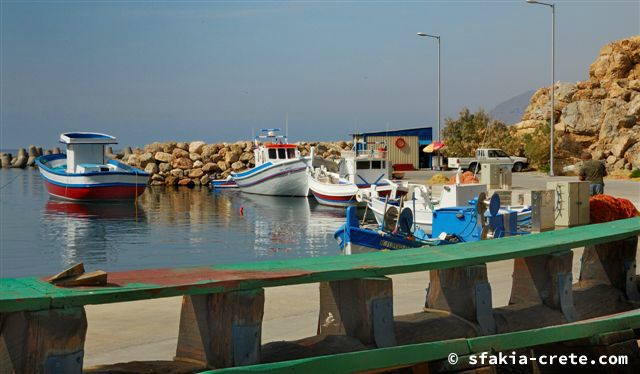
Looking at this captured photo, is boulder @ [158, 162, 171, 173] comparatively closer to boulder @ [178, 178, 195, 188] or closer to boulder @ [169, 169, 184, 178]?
boulder @ [169, 169, 184, 178]

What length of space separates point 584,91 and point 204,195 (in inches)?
1184

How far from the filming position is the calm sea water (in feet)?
89.7

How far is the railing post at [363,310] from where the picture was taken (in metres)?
5.66

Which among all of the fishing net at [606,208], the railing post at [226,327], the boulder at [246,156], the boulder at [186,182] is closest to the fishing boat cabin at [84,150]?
the boulder at [186,182]

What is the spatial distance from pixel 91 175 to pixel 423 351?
48.9 m

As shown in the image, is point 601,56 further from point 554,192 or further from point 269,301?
point 269,301

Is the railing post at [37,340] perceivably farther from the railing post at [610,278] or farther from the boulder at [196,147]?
the boulder at [196,147]

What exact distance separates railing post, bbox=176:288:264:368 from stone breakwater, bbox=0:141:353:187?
6453 centimetres

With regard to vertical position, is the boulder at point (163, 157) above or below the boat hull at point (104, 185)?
above

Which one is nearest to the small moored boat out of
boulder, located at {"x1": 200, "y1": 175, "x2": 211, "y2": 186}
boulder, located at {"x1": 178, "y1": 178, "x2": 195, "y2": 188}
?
boulder, located at {"x1": 178, "y1": 178, "x2": 195, "y2": 188}

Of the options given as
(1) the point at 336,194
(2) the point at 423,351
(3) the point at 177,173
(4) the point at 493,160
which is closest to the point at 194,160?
(3) the point at 177,173

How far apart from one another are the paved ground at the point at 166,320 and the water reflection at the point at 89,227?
1770 cm

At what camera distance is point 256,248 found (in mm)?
29953

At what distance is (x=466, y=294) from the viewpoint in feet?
20.9
